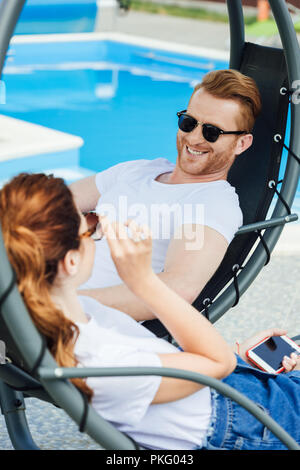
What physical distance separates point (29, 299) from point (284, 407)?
772 millimetres

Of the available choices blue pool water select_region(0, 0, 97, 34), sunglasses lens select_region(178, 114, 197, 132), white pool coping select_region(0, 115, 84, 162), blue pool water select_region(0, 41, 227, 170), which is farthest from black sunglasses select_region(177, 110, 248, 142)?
blue pool water select_region(0, 0, 97, 34)

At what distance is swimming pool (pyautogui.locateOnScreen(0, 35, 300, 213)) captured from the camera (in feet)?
27.2

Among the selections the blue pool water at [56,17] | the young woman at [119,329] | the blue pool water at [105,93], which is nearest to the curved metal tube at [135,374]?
the young woman at [119,329]

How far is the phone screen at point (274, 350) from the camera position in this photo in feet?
7.48

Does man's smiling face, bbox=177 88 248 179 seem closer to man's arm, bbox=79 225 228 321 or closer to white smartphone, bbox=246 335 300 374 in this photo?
man's arm, bbox=79 225 228 321

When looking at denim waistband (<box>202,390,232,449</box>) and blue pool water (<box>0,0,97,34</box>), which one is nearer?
denim waistband (<box>202,390,232,449</box>)

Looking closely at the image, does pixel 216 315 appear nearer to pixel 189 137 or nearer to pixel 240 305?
pixel 189 137

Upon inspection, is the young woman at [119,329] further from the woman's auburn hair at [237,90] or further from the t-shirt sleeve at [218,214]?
the woman's auburn hair at [237,90]

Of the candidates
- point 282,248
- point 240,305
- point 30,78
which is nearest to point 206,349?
point 240,305

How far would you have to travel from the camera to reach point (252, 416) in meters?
1.74

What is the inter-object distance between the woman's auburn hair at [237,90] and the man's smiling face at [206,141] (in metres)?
0.02

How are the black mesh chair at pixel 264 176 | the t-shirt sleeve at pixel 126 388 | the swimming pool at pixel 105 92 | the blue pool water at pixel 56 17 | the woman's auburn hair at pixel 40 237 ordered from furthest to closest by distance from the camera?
the blue pool water at pixel 56 17 < the swimming pool at pixel 105 92 < the black mesh chair at pixel 264 176 < the t-shirt sleeve at pixel 126 388 < the woman's auburn hair at pixel 40 237

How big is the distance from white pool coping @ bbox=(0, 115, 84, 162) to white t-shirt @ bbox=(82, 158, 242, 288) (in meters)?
3.60

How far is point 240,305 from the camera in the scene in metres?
3.57
